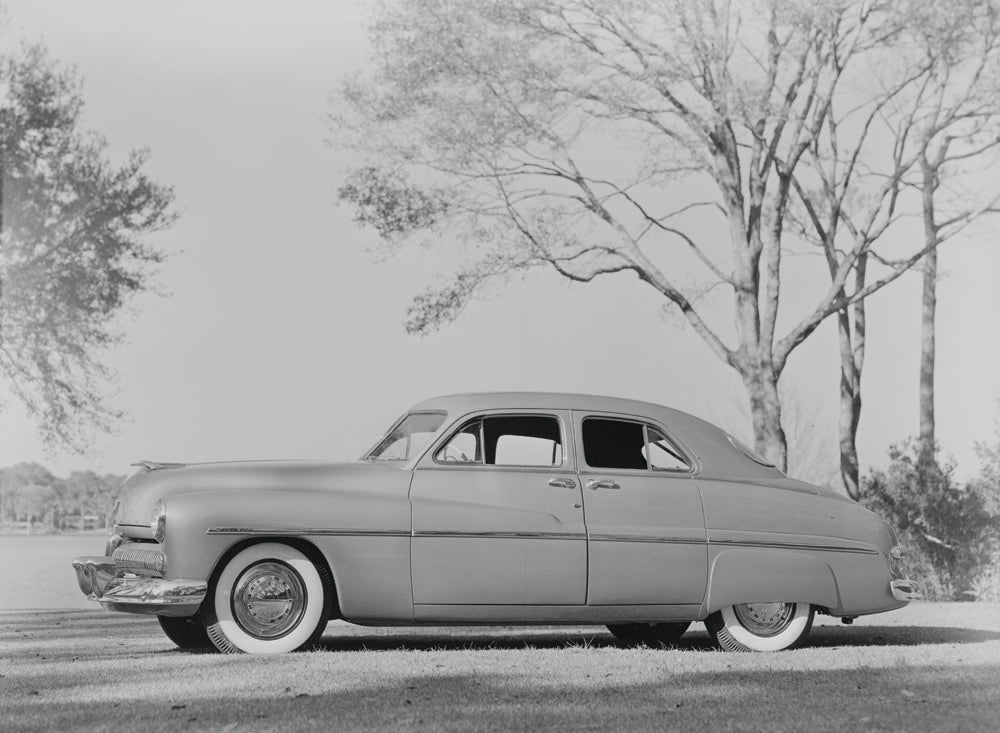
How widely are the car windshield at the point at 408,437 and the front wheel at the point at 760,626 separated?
219 centimetres

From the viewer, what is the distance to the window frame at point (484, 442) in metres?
8.13

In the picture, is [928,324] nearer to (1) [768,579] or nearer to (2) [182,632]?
(1) [768,579]

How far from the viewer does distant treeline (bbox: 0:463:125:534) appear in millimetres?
19781

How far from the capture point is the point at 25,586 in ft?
64.7

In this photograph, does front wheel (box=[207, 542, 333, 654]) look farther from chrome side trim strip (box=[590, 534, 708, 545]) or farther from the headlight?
chrome side trim strip (box=[590, 534, 708, 545])

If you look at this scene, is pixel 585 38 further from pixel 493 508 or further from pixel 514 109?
pixel 493 508

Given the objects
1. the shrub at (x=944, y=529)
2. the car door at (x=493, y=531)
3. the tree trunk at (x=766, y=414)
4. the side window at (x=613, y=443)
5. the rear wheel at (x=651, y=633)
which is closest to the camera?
the car door at (x=493, y=531)

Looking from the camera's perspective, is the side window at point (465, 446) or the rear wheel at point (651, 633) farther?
the rear wheel at point (651, 633)

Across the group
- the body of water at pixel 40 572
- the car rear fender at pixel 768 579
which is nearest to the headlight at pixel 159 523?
the car rear fender at pixel 768 579

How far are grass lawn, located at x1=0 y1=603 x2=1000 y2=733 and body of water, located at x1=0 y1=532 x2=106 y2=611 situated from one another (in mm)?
9342

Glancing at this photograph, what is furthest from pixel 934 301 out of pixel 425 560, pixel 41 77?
pixel 425 560

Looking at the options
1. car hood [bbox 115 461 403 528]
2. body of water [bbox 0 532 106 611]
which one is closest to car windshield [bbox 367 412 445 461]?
car hood [bbox 115 461 403 528]

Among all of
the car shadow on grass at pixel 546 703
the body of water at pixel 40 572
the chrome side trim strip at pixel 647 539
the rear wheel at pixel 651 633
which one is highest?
the chrome side trim strip at pixel 647 539

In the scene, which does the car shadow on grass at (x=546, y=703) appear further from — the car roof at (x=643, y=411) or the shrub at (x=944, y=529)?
the shrub at (x=944, y=529)
